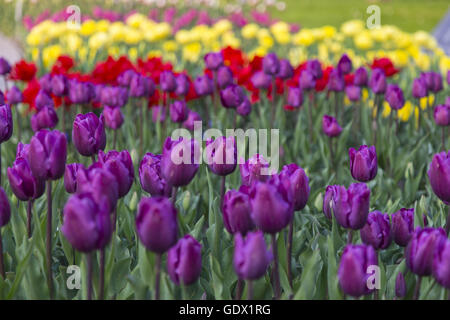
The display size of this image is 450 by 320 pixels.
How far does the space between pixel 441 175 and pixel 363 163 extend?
26cm

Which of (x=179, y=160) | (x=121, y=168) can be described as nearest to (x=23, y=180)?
(x=121, y=168)

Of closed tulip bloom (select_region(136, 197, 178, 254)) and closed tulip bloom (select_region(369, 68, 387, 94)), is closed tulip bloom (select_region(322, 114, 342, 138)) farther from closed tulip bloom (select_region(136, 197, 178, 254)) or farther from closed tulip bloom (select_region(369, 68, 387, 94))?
→ closed tulip bloom (select_region(136, 197, 178, 254))

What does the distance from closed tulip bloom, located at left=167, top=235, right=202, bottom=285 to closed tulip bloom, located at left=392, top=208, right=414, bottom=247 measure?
20.9 inches

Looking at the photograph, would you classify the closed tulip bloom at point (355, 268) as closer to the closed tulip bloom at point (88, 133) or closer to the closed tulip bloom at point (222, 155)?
the closed tulip bloom at point (222, 155)

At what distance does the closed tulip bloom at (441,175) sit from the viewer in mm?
1440

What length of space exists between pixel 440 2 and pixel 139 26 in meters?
16.6

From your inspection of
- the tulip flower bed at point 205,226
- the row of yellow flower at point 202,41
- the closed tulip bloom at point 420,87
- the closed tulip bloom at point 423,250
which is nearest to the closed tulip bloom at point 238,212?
the tulip flower bed at point 205,226

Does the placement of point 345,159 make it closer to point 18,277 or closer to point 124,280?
point 124,280

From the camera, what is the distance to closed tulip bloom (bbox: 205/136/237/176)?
1.56m

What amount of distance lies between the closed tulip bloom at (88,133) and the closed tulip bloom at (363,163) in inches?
26.3

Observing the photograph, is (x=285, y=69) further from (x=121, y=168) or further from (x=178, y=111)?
(x=121, y=168)

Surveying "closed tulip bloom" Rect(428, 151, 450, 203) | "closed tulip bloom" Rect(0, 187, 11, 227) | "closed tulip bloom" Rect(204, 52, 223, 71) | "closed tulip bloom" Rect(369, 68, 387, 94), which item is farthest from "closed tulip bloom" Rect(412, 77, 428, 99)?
"closed tulip bloom" Rect(0, 187, 11, 227)

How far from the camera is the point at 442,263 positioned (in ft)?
3.81
